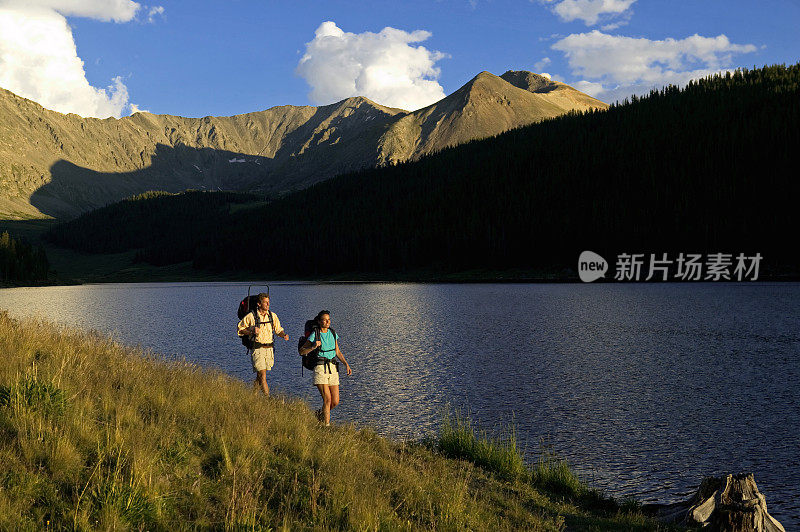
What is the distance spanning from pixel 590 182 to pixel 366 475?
186m

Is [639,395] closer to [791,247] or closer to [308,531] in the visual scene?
[308,531]

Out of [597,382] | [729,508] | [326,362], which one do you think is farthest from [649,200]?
[729,508]

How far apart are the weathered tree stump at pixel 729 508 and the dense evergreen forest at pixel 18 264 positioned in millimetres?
171740

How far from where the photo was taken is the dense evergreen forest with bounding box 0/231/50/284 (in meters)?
148

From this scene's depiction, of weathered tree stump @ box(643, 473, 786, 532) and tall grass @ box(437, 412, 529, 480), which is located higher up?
weathered tree stump @ box(643, 473, 786, 532)

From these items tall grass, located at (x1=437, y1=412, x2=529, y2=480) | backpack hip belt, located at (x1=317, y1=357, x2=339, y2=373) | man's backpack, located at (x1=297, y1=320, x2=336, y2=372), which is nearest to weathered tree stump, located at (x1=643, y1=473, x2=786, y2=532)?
tall grass, located at (x1=437, y1=412, x2=529, y2=480)

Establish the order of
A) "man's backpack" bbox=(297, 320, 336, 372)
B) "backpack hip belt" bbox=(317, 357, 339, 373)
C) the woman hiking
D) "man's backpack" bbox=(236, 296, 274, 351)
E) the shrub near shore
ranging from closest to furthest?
the shrub near shore → the woman hiking → "man's backpack" bbox=(297, 320, 336, 372) → "backpack hip belt" bbox=(317, 357, 339, 373) → "man's backpack" bbox=(236, 296, 274, 351)

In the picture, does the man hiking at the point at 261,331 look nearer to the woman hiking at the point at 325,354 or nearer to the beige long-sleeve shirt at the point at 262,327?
the beige long-sleeve shirt at the point at 262,327

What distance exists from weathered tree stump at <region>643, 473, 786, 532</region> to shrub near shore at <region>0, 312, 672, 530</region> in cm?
93

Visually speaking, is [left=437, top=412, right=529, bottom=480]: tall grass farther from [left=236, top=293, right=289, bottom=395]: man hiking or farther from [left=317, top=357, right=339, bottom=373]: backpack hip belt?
[left=236, top=293, right=289, bottom=395]: man hiking

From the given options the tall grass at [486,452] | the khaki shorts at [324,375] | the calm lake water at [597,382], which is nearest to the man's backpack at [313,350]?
the khaki shorts at [324,375]

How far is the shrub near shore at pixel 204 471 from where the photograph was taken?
23.3ft

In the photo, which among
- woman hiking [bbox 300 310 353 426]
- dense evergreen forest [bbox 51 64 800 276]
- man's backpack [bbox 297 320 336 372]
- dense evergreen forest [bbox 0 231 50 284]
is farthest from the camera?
dense evergreen forest [bbox 0 231 50 284]

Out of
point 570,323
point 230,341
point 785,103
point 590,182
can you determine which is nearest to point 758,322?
point 570,323
